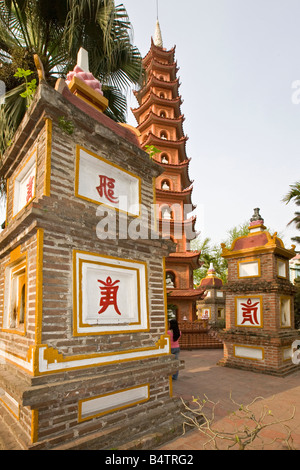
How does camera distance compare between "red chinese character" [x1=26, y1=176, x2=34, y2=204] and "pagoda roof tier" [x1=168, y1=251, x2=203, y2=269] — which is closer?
"red chinese character" [x1=26, y1=176, x2=34, y2=204]

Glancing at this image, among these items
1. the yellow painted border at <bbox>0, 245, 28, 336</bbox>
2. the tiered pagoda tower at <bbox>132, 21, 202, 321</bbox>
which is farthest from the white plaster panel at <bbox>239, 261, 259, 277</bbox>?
the yellow painted border at <bbox>0, 245, 28, 336</bbox>

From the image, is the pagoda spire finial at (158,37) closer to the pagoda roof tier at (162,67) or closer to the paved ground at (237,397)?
the pagoda roof tier at (162,67)

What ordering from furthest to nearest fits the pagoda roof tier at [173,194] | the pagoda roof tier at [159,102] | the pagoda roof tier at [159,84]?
the pagoda roof tier at [159,84]
the pagoda roof tier at [159,102]
the pagoda roof tier at [173,194]

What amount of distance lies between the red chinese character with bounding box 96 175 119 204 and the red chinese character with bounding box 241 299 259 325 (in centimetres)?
655

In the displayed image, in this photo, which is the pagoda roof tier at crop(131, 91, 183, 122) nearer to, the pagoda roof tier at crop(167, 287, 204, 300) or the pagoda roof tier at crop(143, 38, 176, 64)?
the pagoda roof tier at crop(143, 38, 176, 64)

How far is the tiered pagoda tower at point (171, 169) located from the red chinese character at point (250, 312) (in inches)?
253

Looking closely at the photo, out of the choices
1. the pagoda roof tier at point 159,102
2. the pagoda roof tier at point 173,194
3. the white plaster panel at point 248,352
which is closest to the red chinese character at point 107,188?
the white plaster panel at point 248,352

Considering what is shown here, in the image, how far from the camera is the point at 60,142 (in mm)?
3879

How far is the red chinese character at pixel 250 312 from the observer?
904 centimetres

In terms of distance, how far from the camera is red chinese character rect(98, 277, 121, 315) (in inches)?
159

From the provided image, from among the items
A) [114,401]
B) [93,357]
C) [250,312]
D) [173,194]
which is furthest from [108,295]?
[173,194]

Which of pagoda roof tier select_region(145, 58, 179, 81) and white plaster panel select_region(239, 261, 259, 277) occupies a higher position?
pagoda roof tier select_region(145, 58, 179, 81)
